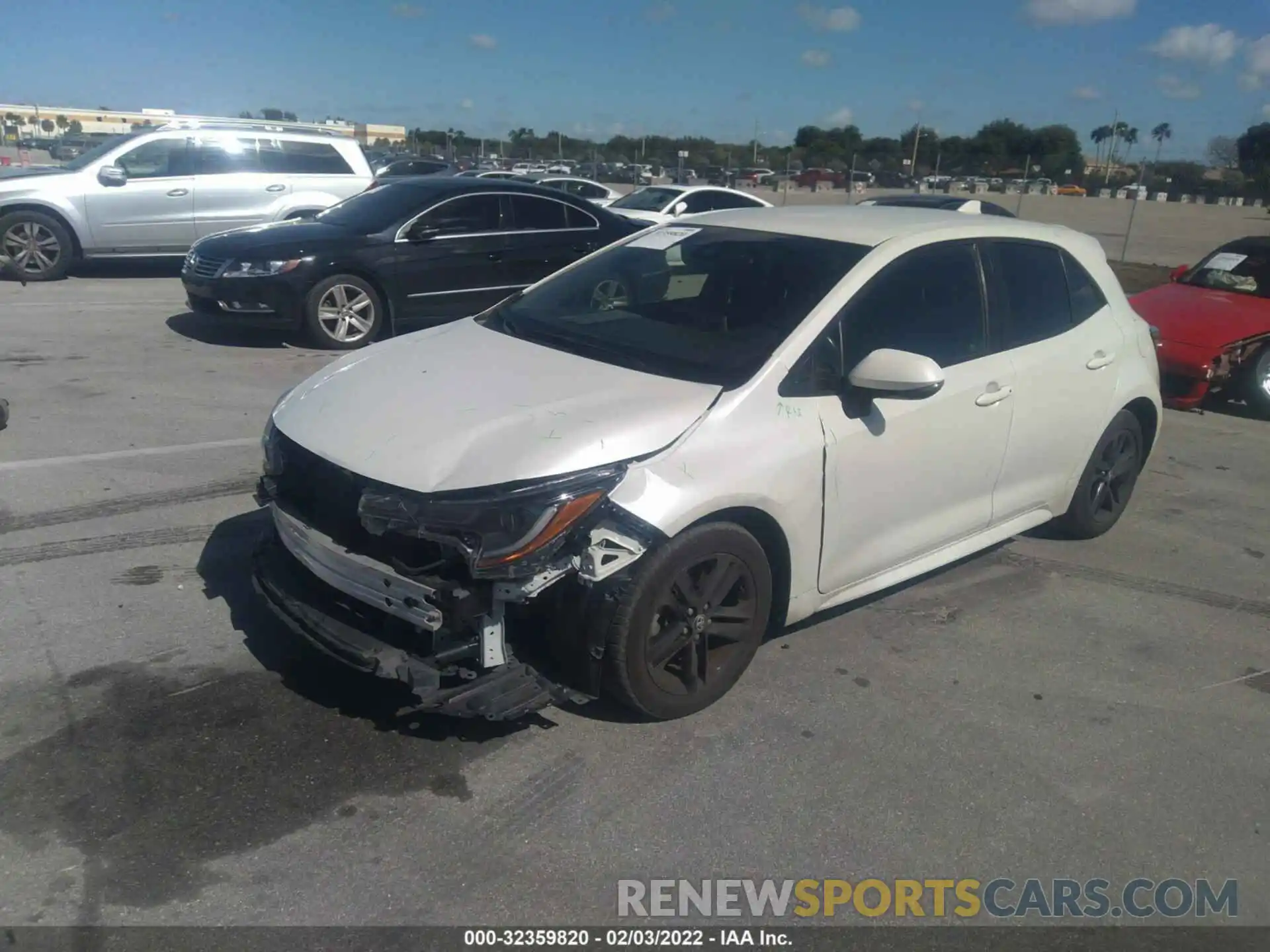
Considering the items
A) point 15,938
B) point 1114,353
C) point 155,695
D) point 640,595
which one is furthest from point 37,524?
point 1114,353

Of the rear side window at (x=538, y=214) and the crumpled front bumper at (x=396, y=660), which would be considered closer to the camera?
the crumpled front bumper at (x=396, y=660)

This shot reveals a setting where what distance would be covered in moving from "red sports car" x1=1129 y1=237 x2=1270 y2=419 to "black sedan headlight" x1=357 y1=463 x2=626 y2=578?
276 inches

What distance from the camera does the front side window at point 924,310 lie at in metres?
4.17

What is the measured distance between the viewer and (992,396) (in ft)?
14.9

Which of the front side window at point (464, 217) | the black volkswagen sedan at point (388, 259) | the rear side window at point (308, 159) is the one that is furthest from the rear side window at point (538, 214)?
the rear side window at point (308, 159)

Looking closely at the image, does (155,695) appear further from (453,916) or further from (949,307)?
(949,307)

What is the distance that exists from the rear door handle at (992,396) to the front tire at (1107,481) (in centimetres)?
107

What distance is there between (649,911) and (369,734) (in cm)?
121

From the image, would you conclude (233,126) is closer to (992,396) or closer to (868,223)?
(868,223)

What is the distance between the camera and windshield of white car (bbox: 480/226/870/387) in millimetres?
4031

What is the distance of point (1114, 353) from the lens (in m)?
5.36

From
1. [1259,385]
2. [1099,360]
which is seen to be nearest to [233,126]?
[1099,360]

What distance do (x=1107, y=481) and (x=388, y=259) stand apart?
6.42 metres

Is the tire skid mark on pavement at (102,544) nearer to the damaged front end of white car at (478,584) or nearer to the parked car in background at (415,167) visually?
the damaged front end of white car at (478,584)
